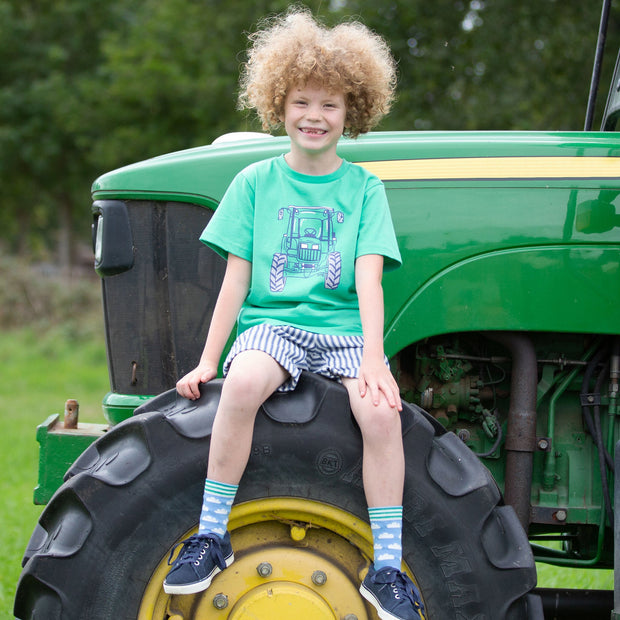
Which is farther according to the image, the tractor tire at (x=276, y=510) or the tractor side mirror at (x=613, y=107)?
the tractor side mirror at (x=613, y=107)

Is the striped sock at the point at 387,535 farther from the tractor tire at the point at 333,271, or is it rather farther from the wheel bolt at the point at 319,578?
the tractor tire at the point at 333,271

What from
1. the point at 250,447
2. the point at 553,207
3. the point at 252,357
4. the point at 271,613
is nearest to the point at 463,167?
the point at 553,207

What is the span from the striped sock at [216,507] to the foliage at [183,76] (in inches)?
57.1

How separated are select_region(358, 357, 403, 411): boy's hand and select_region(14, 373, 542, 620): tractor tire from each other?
62 millimetres

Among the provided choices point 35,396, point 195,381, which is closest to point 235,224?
point 195,381

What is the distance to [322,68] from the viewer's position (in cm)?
232

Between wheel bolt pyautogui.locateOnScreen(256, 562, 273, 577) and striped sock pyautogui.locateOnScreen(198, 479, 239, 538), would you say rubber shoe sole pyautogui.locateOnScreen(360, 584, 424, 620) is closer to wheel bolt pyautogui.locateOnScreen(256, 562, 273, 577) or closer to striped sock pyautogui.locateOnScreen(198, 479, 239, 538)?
wheel bolt pyautogui.locateOnScreen(256, 562, 273, 577)

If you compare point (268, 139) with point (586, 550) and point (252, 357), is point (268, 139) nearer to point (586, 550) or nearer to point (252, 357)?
point (252, 357)

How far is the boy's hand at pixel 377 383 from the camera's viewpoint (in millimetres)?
2137

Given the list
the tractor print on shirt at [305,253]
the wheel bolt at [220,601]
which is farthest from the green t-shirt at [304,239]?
the wheel bolt at [220,601]

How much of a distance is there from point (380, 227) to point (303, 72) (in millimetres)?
484

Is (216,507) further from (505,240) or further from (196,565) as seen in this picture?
(505,240)

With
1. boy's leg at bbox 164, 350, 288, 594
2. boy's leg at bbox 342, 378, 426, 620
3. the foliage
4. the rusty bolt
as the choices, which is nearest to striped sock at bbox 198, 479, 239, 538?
boy's leg at bbox 164, 350, 288, 594

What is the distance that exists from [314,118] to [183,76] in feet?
50.3
